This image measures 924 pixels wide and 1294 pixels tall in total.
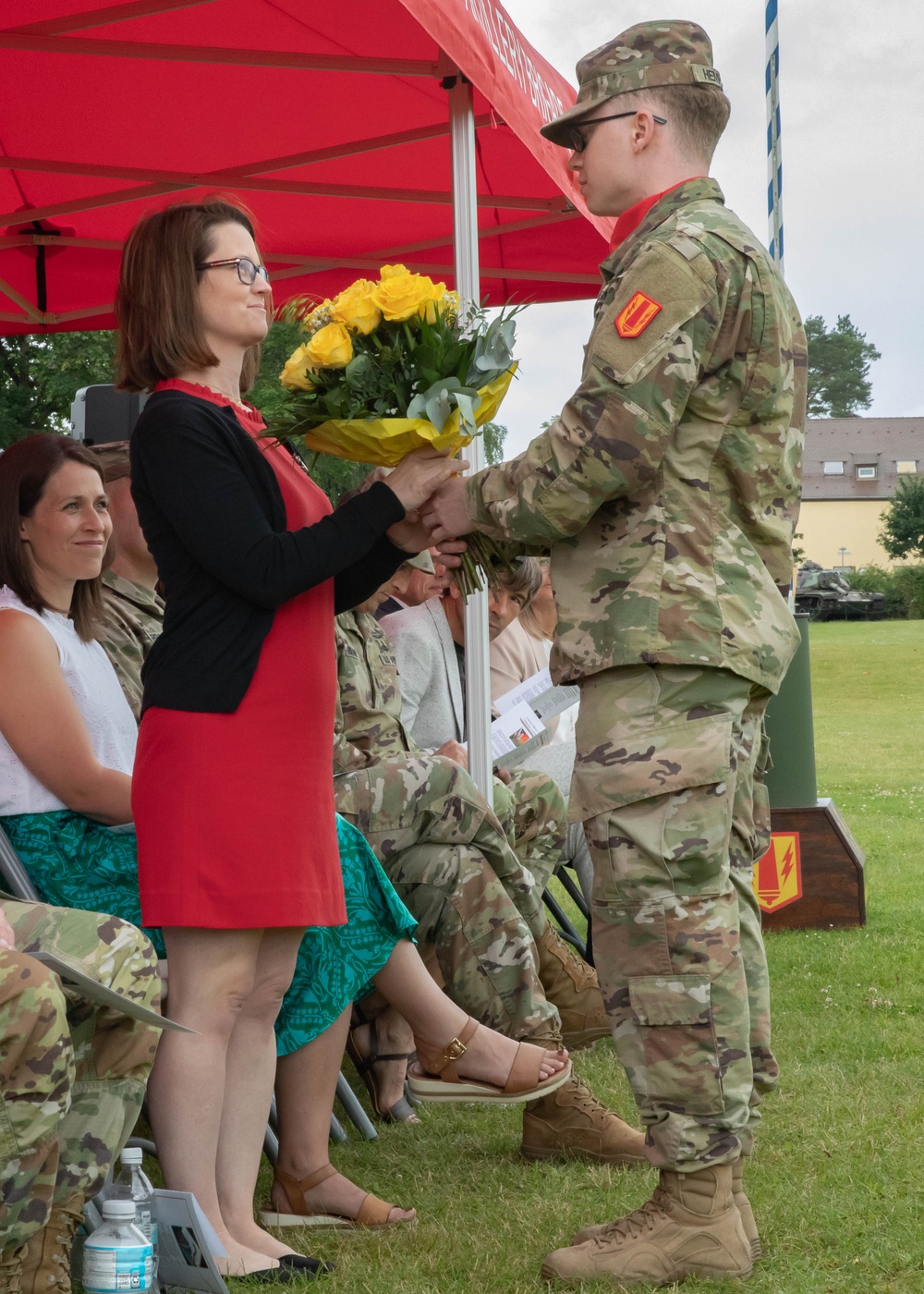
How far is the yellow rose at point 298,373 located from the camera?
2.75 metres

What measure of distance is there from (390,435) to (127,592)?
1.36m

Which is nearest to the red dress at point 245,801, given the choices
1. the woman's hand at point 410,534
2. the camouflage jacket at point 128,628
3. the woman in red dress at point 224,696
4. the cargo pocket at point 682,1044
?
the woman in red dress at point 224,696

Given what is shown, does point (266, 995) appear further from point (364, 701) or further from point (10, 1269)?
point (364, 701)

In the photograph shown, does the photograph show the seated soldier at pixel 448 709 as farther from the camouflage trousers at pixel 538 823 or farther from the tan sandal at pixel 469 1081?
the tan sandal at pixel 469 1081

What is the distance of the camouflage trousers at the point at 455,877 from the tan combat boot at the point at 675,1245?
868 millimetres

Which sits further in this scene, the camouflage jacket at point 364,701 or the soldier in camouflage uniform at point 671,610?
the camouflage jacket at point 364,701

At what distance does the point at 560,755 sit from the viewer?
17.7 ft

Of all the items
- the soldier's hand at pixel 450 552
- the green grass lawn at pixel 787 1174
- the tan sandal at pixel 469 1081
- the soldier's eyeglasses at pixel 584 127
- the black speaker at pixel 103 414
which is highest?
the soldier's eyeglasses at pixel 584 127

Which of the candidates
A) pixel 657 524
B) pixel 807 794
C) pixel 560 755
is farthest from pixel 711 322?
pixel 807 794

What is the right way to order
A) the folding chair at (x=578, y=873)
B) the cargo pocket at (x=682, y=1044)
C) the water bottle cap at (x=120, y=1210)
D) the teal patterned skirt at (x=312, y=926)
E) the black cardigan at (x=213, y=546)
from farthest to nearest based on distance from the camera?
the folding chair at (x=578, y=873), the teal patterned skirt at (x=312, y=926), the cargo pocket at (x=682, y=1044), the black cardigan at (x=213, y=546), the water bottle cap at (x=120, y=1210)

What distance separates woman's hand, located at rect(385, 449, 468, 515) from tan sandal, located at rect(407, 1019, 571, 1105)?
1231 mm

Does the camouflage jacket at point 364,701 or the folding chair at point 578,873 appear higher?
the camouflage jacket at point 364,701

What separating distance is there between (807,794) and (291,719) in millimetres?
4333

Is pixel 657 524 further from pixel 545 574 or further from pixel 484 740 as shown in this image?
pixel 545 574
